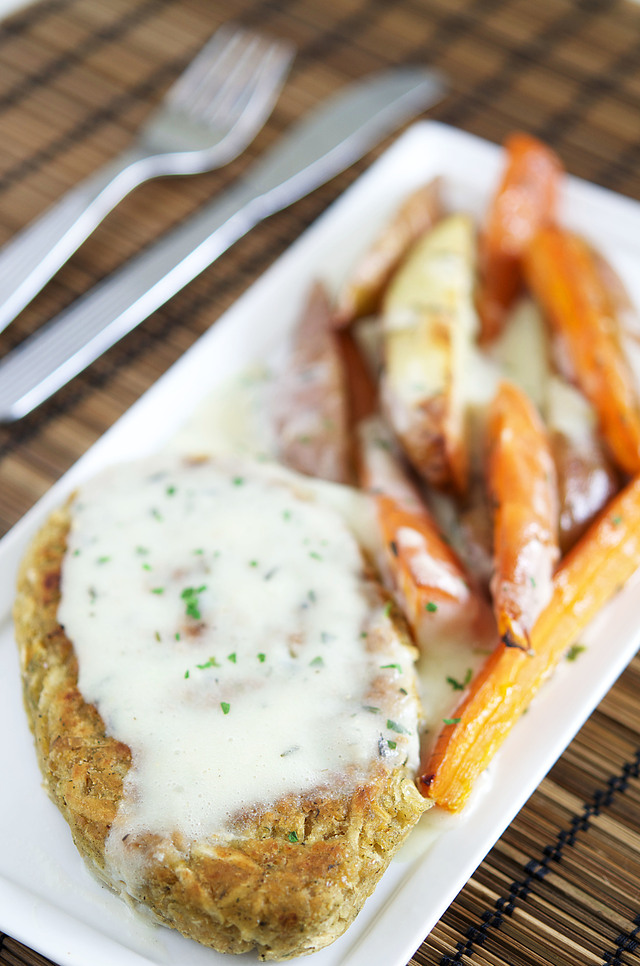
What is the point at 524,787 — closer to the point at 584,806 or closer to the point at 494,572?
the point at 584,806

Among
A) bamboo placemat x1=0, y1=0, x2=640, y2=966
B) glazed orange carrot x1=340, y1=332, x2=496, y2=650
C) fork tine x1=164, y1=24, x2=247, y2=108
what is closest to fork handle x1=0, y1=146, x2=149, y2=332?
bamboo placemat x1=0, y1=0, x2=640, y2=966

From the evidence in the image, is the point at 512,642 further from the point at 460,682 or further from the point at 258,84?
the point at 258,84

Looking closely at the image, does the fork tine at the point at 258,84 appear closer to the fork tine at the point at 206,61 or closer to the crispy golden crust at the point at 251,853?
the fork tine at the point at 206,61

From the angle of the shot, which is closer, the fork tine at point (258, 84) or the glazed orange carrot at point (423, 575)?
the glazed orange carrot at point (423, 575)

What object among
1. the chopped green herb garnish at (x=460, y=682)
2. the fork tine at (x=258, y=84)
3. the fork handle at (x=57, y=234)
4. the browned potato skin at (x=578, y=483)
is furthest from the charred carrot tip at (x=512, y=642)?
the fork tine at (x=258, y=84)

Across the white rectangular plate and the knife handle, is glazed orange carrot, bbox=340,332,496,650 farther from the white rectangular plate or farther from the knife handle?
the knife handle

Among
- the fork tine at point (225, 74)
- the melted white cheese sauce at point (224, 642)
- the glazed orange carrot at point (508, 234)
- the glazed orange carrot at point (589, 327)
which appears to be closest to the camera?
the melted white cheese sauce at point (224, 642)

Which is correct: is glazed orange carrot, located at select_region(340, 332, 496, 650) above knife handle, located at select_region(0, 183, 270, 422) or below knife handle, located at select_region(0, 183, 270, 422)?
above

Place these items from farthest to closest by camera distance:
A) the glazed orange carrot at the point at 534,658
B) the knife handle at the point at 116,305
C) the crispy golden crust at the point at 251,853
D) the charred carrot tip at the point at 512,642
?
the knife handle at the point at 116,305 → the charred carrot tip at the point at 512,642 → the glazed orange carrot at the point at 534,658 → the crispy golden crust at the point at 251,853

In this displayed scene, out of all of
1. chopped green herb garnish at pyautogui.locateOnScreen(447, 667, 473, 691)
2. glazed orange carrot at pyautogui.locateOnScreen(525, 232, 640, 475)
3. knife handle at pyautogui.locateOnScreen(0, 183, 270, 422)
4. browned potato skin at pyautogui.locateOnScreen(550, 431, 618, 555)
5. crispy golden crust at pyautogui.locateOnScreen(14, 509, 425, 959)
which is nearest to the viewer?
crispy golden crust at pyautogui.locateOnScreen(14, 509, 425, 959)
